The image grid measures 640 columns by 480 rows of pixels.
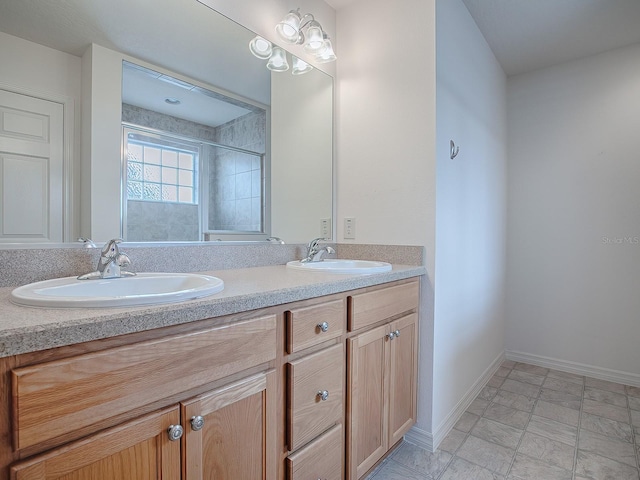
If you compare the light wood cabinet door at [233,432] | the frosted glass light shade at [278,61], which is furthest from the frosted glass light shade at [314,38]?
the light wood cabinet door at [233,432]

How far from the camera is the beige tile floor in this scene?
150cm

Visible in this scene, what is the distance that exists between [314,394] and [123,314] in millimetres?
664

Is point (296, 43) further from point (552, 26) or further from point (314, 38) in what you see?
point (552, 26)

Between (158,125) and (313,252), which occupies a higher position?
(158,125)

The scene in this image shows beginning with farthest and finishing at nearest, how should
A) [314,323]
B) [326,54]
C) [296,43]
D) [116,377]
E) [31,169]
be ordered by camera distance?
[326,54], [296,43], [314,323], [31,169], [116,377]

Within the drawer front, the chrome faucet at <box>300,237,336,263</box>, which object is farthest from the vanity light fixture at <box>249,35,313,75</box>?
the drawer front

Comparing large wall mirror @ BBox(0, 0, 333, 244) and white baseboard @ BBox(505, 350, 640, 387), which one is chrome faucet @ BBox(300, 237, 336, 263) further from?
white baseboard @ BBox(505, 350, 640, 387)

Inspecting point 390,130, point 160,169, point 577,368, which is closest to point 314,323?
point 160,169

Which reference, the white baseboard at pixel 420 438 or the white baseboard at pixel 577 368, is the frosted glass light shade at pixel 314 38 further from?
the white baseboard at pixel 577 368

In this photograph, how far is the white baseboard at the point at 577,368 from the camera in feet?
7.83

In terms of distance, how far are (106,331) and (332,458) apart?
91 centimetres

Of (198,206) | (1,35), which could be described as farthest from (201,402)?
(1,35)

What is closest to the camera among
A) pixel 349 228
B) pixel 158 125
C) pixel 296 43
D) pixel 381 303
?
pixel 158 125

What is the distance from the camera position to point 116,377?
650mm
